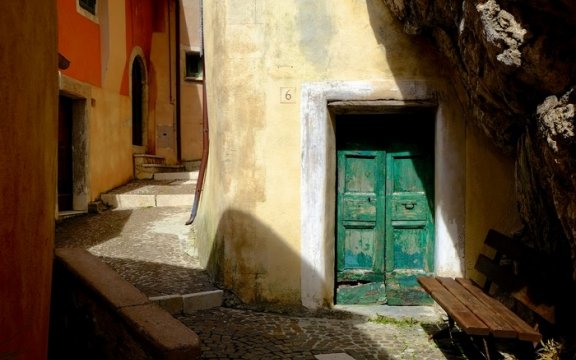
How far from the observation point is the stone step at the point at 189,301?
467cm

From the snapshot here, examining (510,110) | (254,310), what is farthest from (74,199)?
(510,110)

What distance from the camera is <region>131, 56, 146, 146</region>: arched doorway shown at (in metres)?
11.9

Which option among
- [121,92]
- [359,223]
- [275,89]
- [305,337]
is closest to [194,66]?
[121,92]

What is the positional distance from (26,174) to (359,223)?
3347 millimetres

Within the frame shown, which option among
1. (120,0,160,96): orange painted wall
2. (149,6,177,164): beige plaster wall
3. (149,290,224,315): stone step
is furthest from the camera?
(149,6,177,164): beige plaster wall

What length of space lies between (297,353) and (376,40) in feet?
9.65

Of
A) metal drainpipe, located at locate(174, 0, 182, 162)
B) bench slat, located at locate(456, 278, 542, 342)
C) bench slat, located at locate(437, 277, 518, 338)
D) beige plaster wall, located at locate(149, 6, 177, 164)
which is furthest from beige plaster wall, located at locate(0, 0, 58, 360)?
metal drainpipe, located at locate(174, 0, 182, 162)

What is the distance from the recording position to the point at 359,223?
17.0 feet

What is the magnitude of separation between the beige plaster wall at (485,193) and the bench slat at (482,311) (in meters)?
0.65

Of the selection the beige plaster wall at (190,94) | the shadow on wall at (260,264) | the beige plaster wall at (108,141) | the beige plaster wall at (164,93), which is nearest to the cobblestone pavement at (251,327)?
the shadow on wall at (260,264)

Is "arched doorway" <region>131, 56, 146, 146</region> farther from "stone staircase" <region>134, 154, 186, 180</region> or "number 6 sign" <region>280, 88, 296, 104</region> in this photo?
"number 6 sign" <region>280, 88, 296, 104</region>

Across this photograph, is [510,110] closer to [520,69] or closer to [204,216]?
[520,69]

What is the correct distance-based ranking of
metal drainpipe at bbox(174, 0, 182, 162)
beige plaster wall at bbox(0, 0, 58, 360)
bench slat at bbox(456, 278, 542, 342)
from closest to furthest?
beige plaster wall at bbox(0, 0, 58, 360), bench slat at bbox(456, 278, 542, 342), metal drainpipe at bbox(174, 0, 182, 162)

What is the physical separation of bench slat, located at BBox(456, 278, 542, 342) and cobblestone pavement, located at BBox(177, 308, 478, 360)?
0.48 meters
